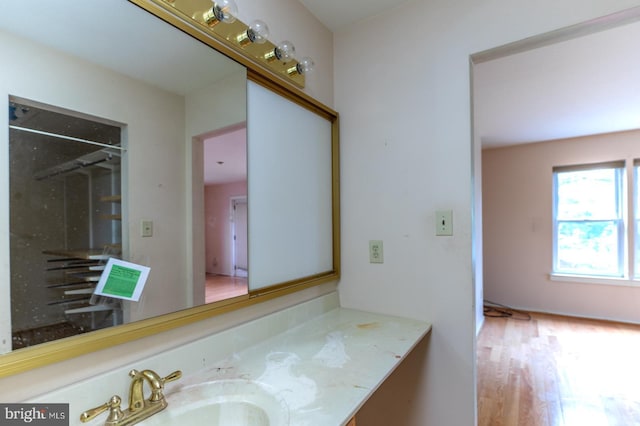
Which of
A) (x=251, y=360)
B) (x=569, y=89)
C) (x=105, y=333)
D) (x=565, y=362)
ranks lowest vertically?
(x=565, y=362)

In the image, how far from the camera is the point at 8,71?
0.66 m

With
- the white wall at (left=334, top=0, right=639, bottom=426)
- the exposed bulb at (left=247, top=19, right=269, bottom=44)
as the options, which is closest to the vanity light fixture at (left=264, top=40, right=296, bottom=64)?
the exposed bulb at (left=247, top=19, right=269, bottom=44)

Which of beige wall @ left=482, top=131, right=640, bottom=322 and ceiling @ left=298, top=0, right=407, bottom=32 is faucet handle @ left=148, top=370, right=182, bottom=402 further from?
beige wall @ left=482, top=131, right=640, bottom=322

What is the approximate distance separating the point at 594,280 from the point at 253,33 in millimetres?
4904

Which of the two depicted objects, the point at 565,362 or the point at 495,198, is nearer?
the point at 565,362

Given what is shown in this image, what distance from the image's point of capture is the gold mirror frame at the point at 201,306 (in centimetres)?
66

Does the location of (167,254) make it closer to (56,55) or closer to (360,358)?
(56,55)

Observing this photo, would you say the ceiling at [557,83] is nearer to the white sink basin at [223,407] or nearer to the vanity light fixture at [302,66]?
the vanity light fixture at [302,66]

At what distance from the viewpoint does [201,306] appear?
1.02 meters

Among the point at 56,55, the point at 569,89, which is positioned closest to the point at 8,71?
the point at 56,55

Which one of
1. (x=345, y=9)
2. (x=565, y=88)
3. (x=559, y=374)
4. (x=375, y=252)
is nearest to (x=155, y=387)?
(x=375, y=252)

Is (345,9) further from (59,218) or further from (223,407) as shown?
(223,407)

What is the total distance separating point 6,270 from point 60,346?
21 cm

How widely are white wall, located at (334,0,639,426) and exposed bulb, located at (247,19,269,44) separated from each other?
67 centimetres
